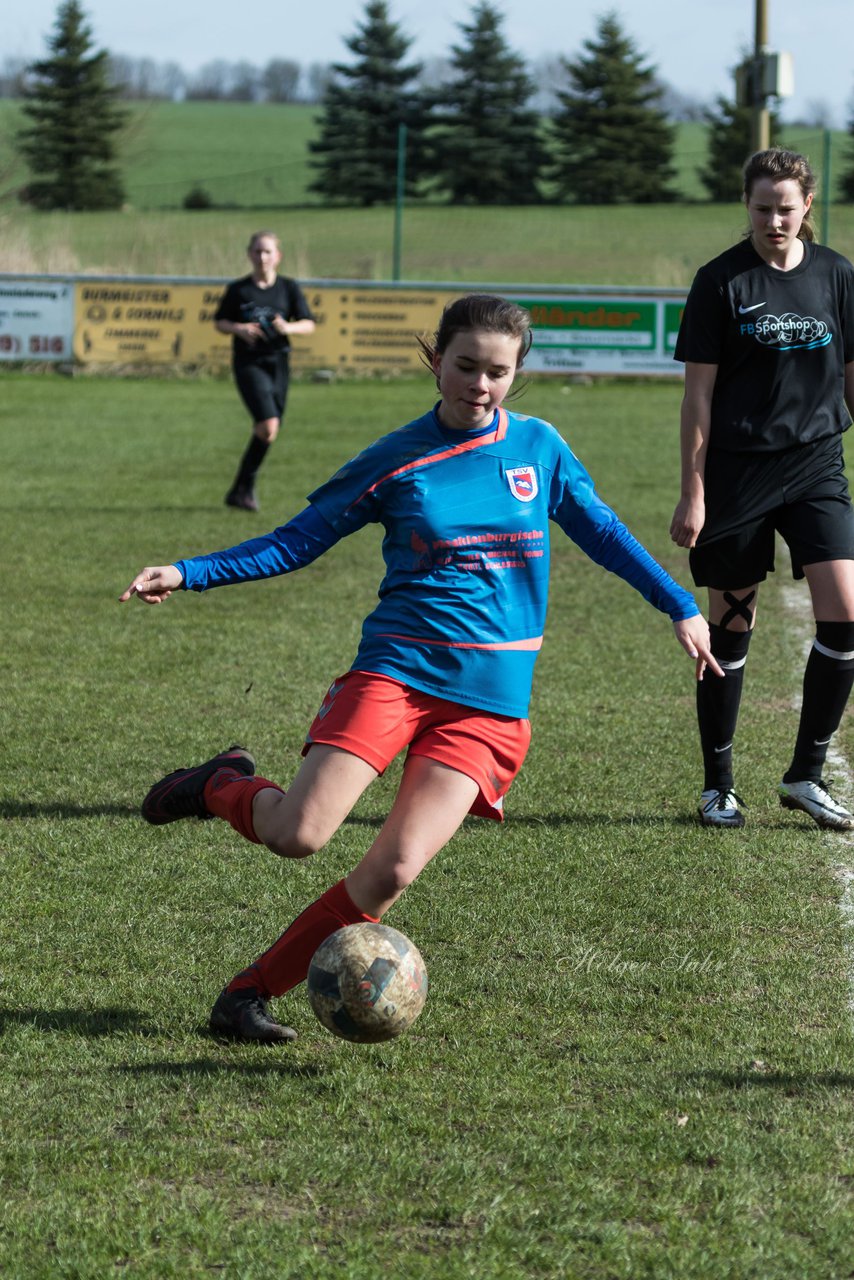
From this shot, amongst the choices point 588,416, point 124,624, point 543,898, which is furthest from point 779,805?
point 588,416

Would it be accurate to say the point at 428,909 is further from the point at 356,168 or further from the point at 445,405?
the point at 356,168

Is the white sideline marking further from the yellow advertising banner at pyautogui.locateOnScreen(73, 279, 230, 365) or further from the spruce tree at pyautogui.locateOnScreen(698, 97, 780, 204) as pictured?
the spruce tree at pyautogui.locateOnScreen(698, 97, 780, 204)

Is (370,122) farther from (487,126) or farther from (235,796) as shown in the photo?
(235,796)

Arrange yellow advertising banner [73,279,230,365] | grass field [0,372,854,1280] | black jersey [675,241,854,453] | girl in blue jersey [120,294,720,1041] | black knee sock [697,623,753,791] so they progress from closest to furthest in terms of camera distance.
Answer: grass field [0,372,854,1280], girl in blue jersey [120,294,720,1041], black jersey [675,241,854,453], black knee sock [697,623,753,791], yellow advertising banner [73,279,230,365]

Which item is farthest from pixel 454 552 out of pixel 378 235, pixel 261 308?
pixel 378 235

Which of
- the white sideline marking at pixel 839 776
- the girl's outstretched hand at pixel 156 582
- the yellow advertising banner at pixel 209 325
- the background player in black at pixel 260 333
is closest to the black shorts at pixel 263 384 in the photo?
the background player in black at pixel 260 333

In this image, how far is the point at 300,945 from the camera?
3719 mm

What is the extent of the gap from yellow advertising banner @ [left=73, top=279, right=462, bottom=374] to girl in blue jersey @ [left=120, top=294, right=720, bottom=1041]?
2073 centimetres

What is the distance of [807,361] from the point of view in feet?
17.2

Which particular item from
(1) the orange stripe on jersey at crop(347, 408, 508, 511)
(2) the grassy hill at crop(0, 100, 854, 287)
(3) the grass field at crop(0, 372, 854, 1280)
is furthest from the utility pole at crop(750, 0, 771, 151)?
(1) the orange stripe on jersey at crop(347, 408, 508, 511)

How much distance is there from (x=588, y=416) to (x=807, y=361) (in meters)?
14.5

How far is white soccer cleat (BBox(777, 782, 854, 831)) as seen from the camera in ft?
17.5

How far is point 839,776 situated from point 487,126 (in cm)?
4702

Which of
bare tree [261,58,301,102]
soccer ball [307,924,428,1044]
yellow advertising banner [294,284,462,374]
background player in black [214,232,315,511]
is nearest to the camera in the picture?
soccer ball [307,924,428,1044]
